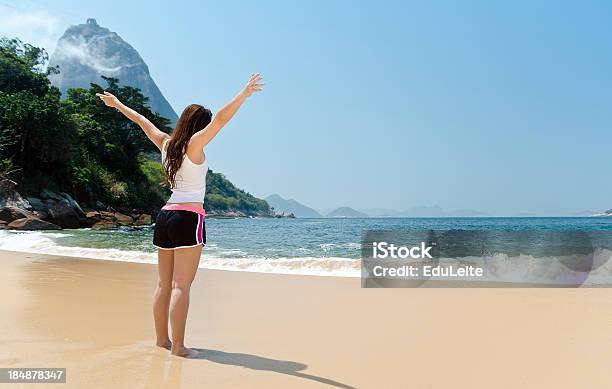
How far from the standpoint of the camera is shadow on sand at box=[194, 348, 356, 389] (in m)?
2.52

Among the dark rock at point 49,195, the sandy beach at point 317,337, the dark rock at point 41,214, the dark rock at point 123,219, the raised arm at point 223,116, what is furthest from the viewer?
the dark rock at point 123,219

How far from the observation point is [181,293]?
9.22 feet

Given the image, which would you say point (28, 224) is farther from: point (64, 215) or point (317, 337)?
point (317, 337)

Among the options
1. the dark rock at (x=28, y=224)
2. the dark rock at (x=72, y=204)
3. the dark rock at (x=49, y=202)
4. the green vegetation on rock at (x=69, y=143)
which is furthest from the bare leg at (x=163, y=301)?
the dark rock at (x=72, y=204)

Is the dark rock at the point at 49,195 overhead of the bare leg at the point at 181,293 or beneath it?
overhead

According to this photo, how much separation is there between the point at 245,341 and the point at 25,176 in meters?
30.0

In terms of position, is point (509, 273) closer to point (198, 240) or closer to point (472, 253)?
point (472, 253)

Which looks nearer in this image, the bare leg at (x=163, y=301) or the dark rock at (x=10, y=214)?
the bare leg at (x=163, y=301)

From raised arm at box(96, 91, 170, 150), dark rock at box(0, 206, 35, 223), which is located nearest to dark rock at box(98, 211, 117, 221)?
dark rock at box(0, 206, 35, 223)

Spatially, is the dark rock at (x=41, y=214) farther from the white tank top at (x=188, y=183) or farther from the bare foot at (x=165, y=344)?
the white tank top at (x=188, y=183)

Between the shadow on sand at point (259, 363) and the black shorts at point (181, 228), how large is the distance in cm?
69

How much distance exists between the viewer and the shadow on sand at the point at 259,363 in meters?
2.52

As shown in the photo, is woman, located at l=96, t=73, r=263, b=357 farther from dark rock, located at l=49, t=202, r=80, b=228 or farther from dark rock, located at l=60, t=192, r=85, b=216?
dark rock, located at l=60, t=192, r=85, b=216

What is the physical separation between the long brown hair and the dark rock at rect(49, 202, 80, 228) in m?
27.0
